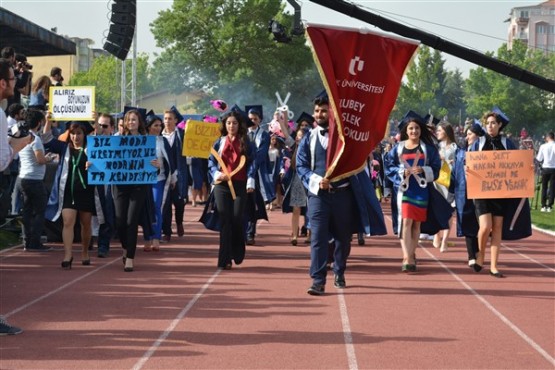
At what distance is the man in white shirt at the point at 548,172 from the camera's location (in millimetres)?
28859

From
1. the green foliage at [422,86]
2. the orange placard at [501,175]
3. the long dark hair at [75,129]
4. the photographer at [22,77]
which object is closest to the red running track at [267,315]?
the orange placard at [501,175]

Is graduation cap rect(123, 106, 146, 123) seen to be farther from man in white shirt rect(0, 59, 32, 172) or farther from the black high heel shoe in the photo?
man in white shirt rect(0, 59, 32, 172)

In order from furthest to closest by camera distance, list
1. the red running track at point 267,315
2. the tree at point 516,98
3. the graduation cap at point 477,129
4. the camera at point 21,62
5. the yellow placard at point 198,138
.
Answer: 1. the tree at point 516,98
2. the yellow placard at point 198,138
3. the camera at point 21,62
4. the graduation cap at point 477,129
5. the red running track at point 267,315

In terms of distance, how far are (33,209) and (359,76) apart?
600cm

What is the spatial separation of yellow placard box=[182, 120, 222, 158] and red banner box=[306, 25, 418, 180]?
31.5 ft

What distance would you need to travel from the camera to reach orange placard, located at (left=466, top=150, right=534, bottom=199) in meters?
13.1

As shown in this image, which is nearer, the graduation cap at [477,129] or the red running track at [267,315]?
the red running track at [267,315]

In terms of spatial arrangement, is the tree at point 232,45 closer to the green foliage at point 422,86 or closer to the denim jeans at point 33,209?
the green foliage at point 422,86

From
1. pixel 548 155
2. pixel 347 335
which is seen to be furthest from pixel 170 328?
pixel 548 155

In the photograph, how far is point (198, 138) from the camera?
2034 centimetres

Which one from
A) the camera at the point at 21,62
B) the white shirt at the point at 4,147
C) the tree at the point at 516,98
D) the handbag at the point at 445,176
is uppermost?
the tree at the point at 516,98

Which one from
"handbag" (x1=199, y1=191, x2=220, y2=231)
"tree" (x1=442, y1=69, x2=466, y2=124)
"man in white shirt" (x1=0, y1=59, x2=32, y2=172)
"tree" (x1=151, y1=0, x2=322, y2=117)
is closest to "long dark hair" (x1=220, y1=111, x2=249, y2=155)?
"handbag" (x1=199, y1=191, x2=220, y2=231)

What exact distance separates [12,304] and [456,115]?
526 feet

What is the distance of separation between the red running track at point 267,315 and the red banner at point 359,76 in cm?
163
